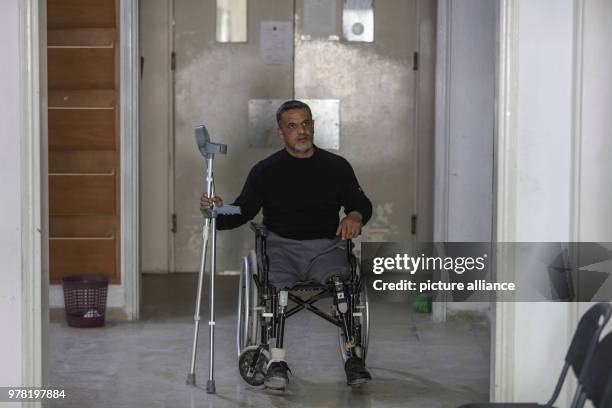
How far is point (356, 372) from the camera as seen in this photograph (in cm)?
403

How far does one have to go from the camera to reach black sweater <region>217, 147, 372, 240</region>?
4.24 meters

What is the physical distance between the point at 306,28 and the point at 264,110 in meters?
0.62

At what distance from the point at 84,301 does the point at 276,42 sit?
2.41 metres

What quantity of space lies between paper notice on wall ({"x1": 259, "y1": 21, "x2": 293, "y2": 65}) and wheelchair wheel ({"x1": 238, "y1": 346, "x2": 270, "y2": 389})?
326cm

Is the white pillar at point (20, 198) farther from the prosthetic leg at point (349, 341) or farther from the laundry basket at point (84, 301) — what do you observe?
the laundry basket at point (84, 301)

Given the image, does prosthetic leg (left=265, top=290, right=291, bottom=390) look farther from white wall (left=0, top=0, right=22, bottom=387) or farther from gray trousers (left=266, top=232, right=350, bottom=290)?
white wall (left=0, top=0, right=22, bottom=387)

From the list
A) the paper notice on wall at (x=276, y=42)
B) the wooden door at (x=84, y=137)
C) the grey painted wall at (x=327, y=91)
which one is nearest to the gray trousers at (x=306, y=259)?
the wooden door at (x=84, y=137)

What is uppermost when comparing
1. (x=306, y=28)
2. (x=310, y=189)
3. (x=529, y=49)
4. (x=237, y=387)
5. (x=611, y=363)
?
(x=306, y=28)

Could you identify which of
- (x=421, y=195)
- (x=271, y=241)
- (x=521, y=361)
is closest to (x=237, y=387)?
(x=271, y=241)

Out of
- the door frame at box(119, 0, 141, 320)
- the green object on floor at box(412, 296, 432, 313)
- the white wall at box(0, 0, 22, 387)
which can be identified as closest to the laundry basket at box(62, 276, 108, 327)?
the door frame at box(119, 0, 141, 320)

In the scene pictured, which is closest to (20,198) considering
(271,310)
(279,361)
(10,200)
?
(10,200)

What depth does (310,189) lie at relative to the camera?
13.9ft

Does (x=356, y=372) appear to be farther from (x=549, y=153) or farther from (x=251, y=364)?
(x=549, y=153)

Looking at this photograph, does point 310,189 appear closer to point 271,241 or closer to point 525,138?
point 271,241
